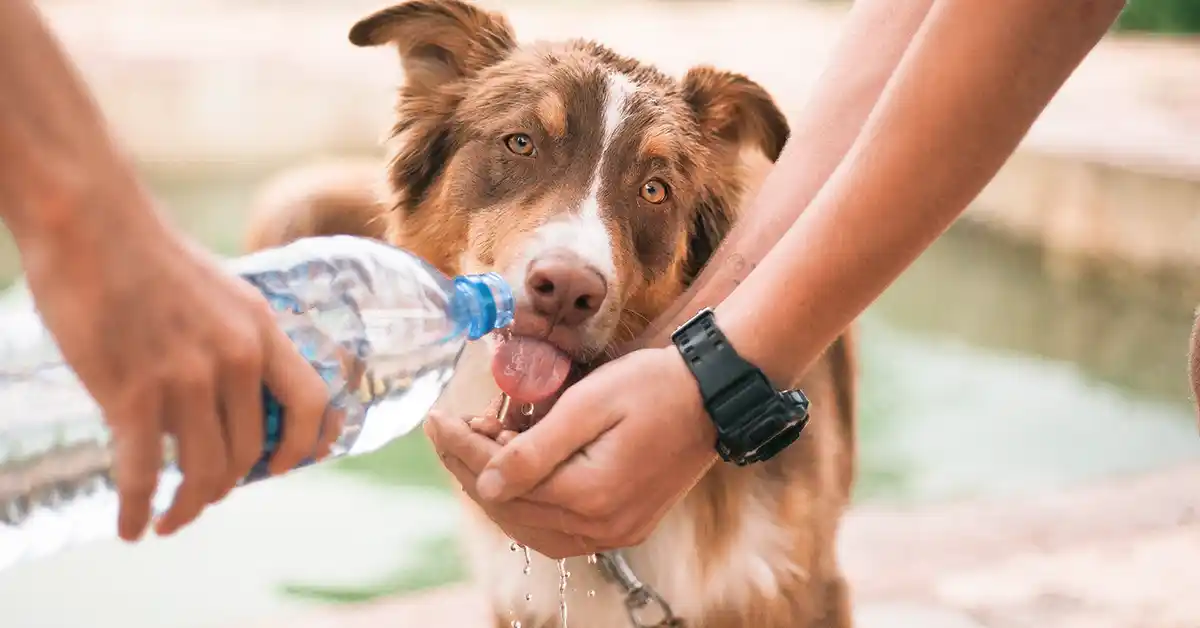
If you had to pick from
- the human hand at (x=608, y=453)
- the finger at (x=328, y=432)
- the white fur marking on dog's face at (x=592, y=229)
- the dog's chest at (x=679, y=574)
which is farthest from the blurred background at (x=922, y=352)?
the finger at (x=328, y=432)

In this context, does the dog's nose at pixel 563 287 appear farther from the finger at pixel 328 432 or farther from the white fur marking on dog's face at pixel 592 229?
the finger at pixel 328 432

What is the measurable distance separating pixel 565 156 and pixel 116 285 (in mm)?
908

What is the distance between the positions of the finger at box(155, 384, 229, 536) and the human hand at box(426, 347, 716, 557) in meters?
0.41

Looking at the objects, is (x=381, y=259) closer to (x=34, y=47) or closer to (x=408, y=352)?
(x=408, y=352)

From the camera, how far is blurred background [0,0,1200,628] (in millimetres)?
2256

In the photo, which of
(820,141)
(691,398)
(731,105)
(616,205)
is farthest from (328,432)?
(731,105)

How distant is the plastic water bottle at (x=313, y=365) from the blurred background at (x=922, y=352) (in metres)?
0.67

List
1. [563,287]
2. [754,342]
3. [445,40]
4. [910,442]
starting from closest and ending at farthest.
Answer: [754,342]
[563,287]
[445,40]
[910,442]

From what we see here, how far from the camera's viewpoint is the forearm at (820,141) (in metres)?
1.32

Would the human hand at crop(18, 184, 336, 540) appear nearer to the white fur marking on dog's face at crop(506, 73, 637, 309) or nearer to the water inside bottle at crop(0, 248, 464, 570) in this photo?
the water inside bottle at crop(0, 248, 464, 570)

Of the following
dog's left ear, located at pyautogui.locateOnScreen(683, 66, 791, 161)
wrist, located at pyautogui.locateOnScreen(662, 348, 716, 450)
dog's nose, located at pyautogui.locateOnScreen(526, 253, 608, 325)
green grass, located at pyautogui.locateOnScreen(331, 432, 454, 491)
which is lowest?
green grass, located at pyautogui.locateOnScreen(331, 432, 454, 491)

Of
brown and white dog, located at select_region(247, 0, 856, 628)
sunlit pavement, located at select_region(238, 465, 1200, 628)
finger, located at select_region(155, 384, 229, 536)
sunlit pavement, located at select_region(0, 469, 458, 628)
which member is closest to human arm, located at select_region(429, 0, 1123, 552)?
brown and white dog, located at select_region(247, 0, 856, 628)

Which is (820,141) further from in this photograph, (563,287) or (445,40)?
(445,40)

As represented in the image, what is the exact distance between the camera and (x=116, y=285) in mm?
558
